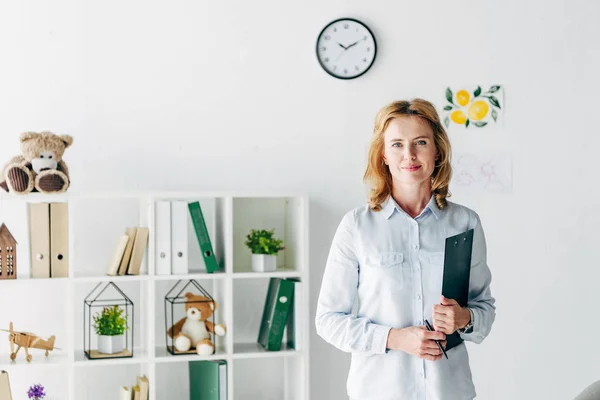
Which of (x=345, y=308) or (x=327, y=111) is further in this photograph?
(x=327, y=111)

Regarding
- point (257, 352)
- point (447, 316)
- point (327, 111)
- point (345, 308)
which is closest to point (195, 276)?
point (257, 352)

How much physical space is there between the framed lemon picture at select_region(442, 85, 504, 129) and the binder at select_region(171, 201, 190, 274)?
1.09 metres

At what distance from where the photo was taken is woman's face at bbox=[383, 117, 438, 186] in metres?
1.77

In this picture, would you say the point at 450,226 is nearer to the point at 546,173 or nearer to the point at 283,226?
the point at 283,226

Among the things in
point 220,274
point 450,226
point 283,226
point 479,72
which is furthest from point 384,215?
point 479,72

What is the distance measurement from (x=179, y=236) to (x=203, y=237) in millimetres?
79

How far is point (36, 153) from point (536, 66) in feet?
6.18

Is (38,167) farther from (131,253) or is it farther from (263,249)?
(263,249)

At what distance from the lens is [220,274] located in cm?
267

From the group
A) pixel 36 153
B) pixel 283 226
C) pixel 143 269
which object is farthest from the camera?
pixel 283 226

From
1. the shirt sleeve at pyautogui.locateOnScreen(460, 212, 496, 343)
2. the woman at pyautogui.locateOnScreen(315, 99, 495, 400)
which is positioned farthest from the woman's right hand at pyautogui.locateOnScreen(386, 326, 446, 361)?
the shirt sleeve at pyautogui.locateOnScreen(460, 212, 496, 343)

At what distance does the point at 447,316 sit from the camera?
5.48 feet

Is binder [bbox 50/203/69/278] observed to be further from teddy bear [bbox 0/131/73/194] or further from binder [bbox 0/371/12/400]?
binder [bbox 0/371/12/400]

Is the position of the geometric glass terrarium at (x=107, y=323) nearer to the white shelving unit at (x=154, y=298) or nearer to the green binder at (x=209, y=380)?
the white shelving unit at (x=154, y=298)
